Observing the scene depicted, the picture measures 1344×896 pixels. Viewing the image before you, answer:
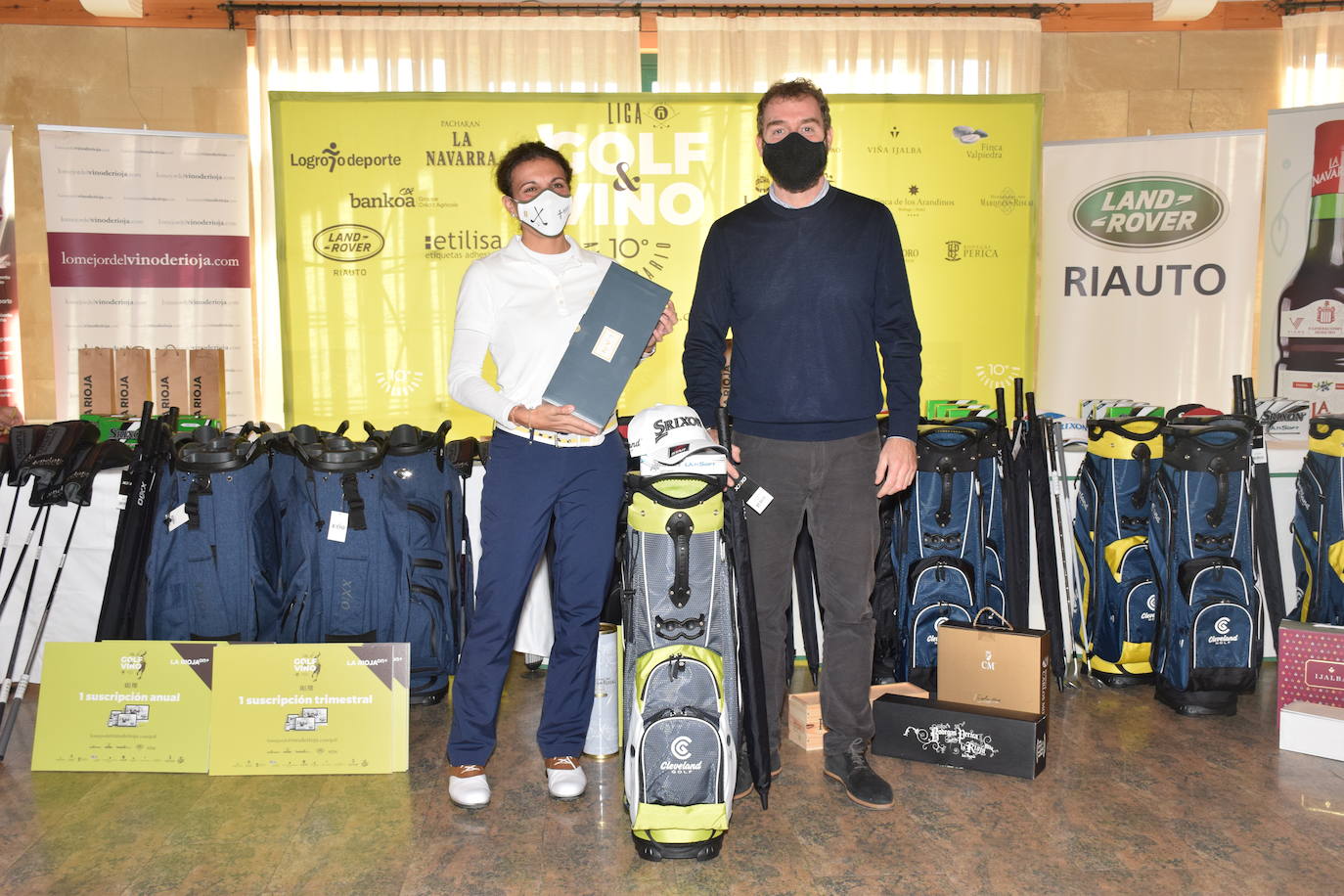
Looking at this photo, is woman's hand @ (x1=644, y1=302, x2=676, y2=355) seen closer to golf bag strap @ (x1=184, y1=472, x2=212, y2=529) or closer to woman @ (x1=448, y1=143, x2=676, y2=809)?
woman @ (x1=448, y1=143, x2=676, y2=809)

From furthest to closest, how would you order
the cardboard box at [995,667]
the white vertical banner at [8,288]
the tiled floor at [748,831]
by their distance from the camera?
1. the white vertical banner at [8,288]
2. the cardboard box at [995,667]
3. the tiled floor at [748,831]

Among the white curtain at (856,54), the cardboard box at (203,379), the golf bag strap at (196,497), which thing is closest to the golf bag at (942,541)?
the golf bag strap at (196,497)

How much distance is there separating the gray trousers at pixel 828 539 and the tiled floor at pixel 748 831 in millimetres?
329

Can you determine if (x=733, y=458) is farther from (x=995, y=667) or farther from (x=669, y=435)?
(x=995, y=667)

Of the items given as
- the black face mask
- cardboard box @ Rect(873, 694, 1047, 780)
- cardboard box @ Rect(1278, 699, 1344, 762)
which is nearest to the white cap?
the black face mask

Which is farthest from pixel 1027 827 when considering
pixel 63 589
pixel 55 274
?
pixel 55 274

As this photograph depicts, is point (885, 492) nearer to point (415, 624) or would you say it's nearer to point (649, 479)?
point (649, 479)

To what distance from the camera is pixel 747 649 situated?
93.7 inches

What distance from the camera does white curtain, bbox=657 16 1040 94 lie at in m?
5.80

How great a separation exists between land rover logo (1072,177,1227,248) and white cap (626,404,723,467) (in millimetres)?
3746

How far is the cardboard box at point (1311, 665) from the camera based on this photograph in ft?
9.66

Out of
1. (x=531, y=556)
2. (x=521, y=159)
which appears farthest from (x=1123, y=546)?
(x=521, y=159)

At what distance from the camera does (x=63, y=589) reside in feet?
11.0

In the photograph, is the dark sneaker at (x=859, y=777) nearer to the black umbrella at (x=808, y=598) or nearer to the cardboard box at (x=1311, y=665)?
the black umbrella at (x=808, y=598)
